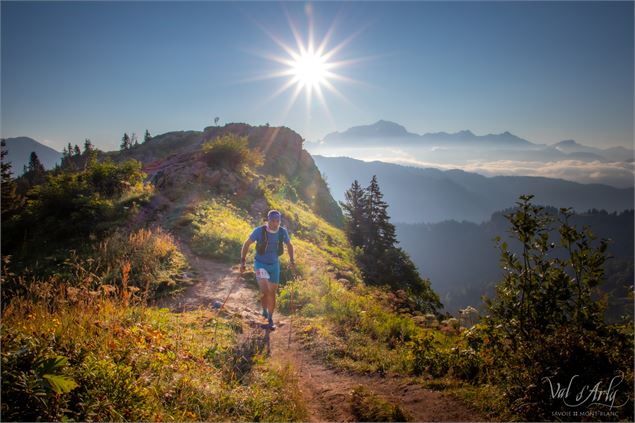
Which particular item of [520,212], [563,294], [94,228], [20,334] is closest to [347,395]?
[563,294]

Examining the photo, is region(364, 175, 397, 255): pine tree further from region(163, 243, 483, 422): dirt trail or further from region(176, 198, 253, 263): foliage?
region(163, 243, 483, 422): dirt trail

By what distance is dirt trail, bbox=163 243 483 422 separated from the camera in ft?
14.9

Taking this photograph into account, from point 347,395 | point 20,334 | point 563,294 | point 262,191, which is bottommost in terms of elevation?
point 347,395

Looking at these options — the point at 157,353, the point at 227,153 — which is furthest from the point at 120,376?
the point at 227,153

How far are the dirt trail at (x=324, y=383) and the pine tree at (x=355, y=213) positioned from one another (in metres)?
22.3

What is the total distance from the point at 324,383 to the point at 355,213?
2679 centimetres

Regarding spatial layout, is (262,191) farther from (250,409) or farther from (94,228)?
(250,409)

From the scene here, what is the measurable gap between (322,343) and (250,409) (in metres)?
3.10

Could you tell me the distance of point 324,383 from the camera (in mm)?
5641

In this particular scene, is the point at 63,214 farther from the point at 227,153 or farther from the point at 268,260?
the point at 227,153

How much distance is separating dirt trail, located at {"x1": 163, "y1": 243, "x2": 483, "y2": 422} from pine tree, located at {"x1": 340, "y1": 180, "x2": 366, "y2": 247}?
Answer: 2226cm

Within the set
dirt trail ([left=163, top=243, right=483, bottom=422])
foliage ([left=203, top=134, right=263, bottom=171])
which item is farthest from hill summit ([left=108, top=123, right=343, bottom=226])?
dirt trail ([left=163, top=243, right=483, bottom=422])

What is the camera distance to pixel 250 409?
4.23 meters

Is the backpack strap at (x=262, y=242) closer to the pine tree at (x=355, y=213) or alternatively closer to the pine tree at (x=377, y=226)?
the pine tree at (x=377, y=226)
